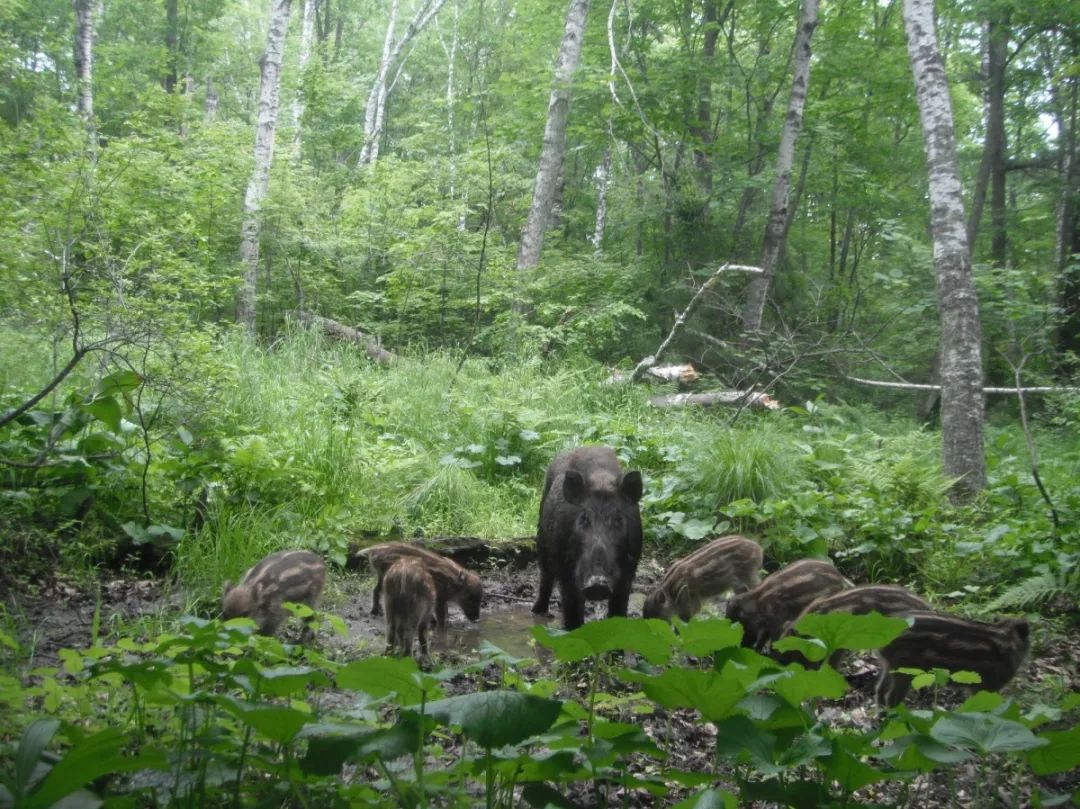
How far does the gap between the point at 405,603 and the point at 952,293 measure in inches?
235

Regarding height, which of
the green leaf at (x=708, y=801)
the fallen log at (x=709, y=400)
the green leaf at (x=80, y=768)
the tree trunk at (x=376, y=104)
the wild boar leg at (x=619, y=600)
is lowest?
the wild boar leg at (x=619, y=600)

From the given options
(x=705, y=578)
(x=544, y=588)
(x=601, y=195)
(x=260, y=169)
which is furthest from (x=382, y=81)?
(x=705, y=578)

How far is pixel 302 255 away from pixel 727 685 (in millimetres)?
15649

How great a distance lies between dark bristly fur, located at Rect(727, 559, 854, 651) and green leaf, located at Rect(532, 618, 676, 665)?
314 centimetres

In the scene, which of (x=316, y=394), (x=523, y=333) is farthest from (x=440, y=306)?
(x=316, y=394)

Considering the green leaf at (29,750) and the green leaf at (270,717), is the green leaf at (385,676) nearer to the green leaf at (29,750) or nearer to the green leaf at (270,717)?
the green leaf at (270,717)

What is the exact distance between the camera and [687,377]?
13.8m

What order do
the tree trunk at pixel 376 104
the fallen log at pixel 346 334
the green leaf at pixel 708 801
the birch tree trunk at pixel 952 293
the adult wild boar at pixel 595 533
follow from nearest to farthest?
the green leaf at pixel 708 801 < the adult wild boar at pixel 595 533 < the birch tree trunk at pixel 952 293 < the fallen log at pixel 346 334 < the tree trunk at pixel 376 104

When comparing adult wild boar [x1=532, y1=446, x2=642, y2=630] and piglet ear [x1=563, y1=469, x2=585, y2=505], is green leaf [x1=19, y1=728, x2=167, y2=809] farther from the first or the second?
piglet ear [x1=563, y1=469, x2=585, y2=505]

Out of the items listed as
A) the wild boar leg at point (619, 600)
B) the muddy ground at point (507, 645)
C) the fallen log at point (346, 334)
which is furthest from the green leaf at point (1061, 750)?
the fallen log at point (346, 334)

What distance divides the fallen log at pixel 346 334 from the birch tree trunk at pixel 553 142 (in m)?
3.00

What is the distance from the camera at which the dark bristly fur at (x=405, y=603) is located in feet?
16.3

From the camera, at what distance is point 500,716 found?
6.15ft

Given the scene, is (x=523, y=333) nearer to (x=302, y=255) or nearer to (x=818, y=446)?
(x=302, y=255)
